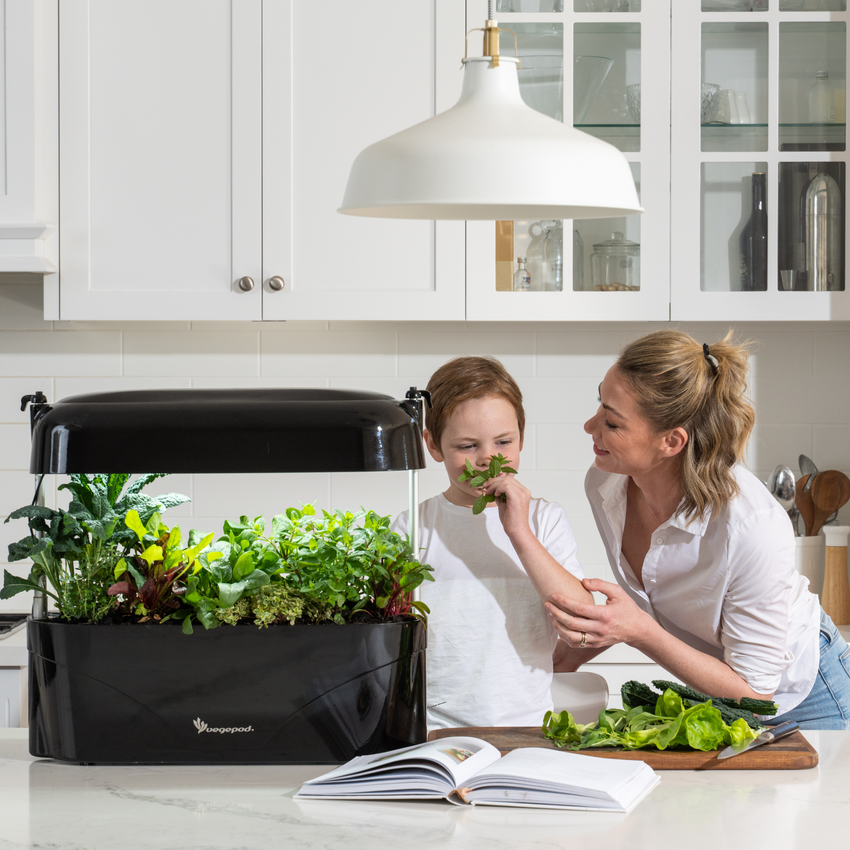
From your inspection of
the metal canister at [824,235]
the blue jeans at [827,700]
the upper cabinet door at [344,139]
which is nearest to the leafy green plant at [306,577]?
the blue jeans at [827,700]

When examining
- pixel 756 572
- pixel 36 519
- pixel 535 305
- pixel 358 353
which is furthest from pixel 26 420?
pixel 756 572

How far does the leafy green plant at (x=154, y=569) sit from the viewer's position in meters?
1.00

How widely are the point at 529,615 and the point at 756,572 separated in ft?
1.21

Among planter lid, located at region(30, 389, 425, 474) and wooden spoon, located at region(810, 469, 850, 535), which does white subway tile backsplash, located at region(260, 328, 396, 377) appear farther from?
planter lid, located at region(30, 389, 425, 474)

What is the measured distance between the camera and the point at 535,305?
2.26 meters

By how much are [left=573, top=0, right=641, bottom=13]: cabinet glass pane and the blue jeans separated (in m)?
1.53

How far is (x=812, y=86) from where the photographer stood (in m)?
2.30

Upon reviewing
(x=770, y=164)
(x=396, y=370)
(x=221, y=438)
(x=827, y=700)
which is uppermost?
(x=770, y=164)

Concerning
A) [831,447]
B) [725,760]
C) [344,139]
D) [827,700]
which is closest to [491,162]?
[725,760]

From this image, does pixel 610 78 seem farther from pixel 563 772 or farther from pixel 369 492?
pixel 563 772

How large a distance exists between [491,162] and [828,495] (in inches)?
73.9

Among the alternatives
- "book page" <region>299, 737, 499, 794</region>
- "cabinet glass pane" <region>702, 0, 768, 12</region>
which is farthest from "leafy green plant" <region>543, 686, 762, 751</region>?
"cabinet glass pane" <region>702, 0, 768, 12</region>

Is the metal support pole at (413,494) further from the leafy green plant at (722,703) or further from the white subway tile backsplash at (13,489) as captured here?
the white subway tile backsplash at (13,489)

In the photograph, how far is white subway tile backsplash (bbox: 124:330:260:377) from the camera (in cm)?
254
